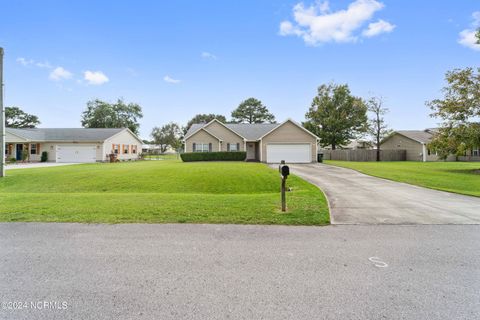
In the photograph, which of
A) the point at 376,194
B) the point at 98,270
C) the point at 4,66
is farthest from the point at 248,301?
the point at 4,66

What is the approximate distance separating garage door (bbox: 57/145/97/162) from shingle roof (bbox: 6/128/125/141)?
107cm

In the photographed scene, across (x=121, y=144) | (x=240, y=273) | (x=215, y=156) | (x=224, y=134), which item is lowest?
(x=240, y=273)

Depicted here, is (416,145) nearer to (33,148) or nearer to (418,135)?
(418,135)

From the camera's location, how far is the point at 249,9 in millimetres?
14117

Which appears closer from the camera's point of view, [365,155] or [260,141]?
[260,141]

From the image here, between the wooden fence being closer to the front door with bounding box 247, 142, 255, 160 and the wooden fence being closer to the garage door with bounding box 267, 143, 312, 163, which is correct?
the garage door with bounding box 267, 143, 312, 163

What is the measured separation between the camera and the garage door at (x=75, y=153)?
95.7 feet

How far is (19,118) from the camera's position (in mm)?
57750

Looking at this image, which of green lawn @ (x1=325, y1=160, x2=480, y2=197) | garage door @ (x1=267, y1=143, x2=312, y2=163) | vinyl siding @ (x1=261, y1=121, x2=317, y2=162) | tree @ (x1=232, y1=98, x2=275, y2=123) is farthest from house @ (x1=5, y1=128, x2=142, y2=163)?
tree @ (x1=232, y1=98, x2=275, y2=123)

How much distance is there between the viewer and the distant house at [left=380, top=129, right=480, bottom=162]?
32938 millimetres

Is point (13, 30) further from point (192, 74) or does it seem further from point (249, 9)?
point (249, 9)

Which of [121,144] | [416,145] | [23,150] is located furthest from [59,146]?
[416,145]

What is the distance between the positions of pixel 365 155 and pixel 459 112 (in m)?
16.7

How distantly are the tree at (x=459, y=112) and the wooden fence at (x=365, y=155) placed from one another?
15047mm
